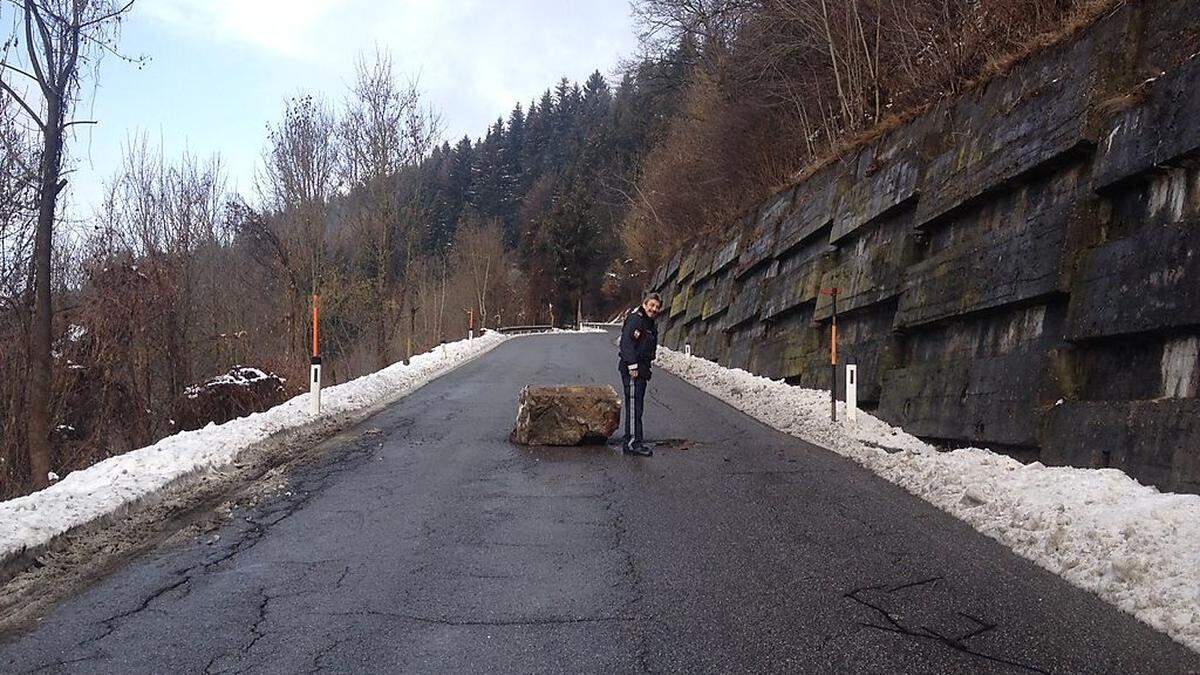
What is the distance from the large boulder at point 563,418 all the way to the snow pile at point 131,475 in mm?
3266

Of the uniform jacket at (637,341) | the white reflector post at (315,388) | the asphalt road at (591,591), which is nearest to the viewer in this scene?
the asphalt road at (591,591)

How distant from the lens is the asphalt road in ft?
13.9

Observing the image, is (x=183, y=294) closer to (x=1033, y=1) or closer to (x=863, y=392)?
(x=863, y=392)

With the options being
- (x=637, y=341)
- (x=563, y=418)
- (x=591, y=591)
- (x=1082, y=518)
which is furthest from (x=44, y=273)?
(x=1082, y=518)

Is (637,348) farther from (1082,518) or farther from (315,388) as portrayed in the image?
(1082,518)

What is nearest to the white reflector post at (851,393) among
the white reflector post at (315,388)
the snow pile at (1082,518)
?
the snow pile at (1082,518)

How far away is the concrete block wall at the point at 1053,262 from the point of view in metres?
7.00

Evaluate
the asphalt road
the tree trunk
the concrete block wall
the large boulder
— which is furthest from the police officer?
the tree trunk

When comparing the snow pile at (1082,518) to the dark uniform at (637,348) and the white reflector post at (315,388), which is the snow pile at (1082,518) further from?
the white reflector post at (315,388)

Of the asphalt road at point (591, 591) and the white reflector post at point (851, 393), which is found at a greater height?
the white reflector post at point (851, 393)

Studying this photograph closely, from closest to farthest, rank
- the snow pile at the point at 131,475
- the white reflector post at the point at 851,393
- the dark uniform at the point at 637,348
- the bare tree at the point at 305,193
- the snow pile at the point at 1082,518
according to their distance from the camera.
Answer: the snow pile at the point at 1082,518 → the snow pile at the point at 131,475 → the dark uniform at the point at 637,348 → the white reflector post at the point at 851,393 → the bare tree at the point at 305,193

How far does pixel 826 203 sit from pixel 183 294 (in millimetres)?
15203

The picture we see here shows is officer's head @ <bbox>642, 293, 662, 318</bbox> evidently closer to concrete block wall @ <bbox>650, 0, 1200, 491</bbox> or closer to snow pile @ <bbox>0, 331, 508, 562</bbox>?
concrete block wall @ <bbox>650, 0, 1200, 491</bbox>

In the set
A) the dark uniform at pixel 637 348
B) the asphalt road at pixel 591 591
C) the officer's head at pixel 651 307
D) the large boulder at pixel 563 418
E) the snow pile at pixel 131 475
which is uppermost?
the officer's head at pixel 651 307
